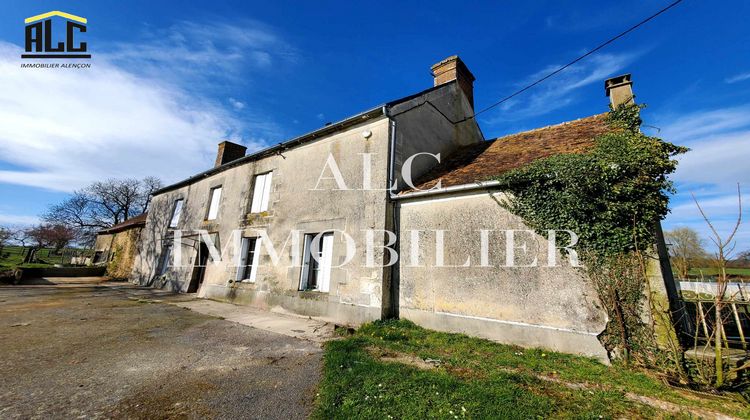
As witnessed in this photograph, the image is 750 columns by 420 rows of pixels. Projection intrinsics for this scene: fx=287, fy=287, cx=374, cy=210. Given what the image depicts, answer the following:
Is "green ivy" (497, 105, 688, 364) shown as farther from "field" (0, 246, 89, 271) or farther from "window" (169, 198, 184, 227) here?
"field" (0, 246, 89, 271)

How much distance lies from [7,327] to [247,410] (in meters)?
6.63

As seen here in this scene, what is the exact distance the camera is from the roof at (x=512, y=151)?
271 inches

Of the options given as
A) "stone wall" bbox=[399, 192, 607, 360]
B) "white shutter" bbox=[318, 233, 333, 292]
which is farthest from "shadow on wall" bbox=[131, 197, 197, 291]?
"stone wall" bbox=[399, 192, 607, 360]

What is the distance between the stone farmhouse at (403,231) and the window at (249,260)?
45mm

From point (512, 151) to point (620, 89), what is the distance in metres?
2.76

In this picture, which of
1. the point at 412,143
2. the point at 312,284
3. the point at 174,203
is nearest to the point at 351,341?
the point at 312,284

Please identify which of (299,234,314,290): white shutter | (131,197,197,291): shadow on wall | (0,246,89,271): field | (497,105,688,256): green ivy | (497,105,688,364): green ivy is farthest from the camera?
(0,246,89,271): field

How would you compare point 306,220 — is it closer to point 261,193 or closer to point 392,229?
point 392,229

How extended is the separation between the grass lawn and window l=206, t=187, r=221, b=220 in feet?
32.0

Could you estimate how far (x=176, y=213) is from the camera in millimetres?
14633

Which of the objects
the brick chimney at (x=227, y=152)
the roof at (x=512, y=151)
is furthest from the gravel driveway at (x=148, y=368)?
the brick chimney at (x=227, y=152)

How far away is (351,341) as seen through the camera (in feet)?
17.6

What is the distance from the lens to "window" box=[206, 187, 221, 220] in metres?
12.3

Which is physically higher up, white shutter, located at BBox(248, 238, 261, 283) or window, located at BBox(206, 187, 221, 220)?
window, located at BBox(206, 187, 221, 220)
